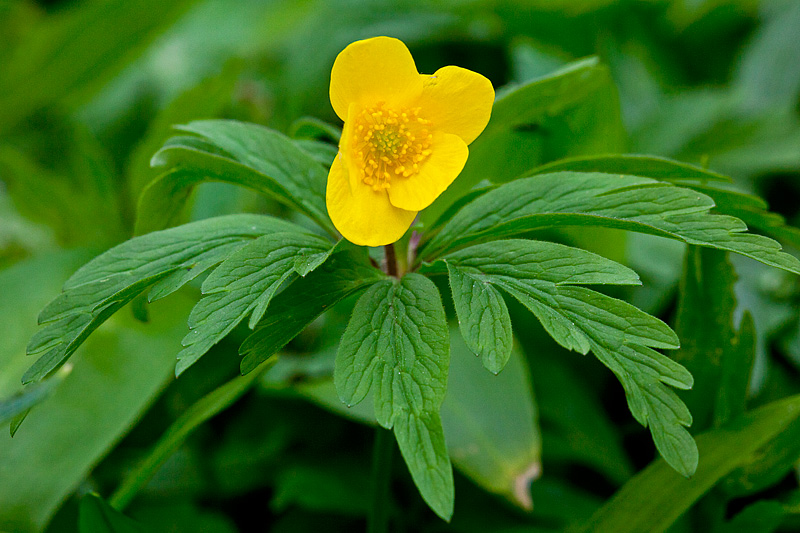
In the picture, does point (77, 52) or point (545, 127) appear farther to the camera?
point (77, 52)

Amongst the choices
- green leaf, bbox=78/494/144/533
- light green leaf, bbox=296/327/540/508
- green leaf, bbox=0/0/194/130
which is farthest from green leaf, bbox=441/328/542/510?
green leaf, bbox=0/0/194/130

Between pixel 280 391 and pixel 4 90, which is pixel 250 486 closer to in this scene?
pixel 280 391

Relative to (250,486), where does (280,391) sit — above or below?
above

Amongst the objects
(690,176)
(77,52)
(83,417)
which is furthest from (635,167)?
(77,52)

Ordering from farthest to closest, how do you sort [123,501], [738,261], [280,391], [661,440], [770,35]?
[770,35] < [738,261] < [280,391] < [123,501] < [661,440]

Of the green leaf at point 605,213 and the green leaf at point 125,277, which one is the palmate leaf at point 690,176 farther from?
the green leaf at point 125,277

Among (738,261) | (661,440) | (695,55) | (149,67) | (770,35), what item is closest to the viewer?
(661,440)

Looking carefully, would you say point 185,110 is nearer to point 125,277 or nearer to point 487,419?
point 125,277

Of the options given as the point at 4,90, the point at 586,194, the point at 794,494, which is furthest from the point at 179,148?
the point at 4,90
